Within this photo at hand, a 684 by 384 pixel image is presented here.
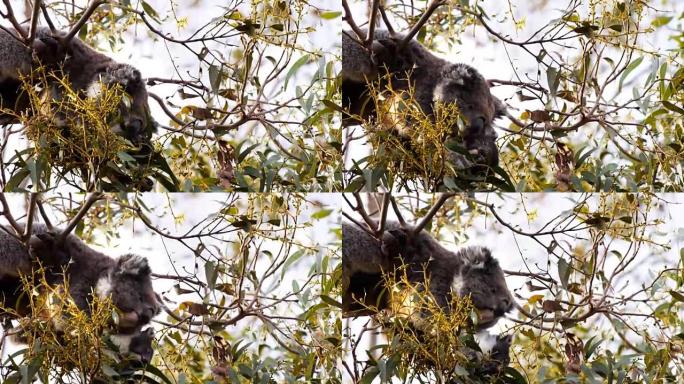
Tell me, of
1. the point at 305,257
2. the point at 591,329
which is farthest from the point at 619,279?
the point at 305,257

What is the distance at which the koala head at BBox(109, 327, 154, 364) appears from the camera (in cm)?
298

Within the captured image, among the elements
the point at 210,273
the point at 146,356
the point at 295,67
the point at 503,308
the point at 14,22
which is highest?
the point at 295,67

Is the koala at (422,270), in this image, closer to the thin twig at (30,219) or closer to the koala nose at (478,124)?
the koala nose at (478,124)

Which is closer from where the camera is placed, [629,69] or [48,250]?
[48,250]

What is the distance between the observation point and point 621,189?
3109 mm

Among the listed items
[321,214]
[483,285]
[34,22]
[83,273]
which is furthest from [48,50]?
[483,285]

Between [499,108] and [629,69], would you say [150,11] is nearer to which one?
[499,108]

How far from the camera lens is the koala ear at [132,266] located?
9.89ft

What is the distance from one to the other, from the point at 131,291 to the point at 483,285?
1.04 metres

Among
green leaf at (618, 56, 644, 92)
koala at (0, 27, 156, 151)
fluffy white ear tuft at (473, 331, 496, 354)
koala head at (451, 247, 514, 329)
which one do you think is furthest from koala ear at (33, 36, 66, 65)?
green leaf at (618, 56, 644, 92)

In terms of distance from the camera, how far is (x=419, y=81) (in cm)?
300

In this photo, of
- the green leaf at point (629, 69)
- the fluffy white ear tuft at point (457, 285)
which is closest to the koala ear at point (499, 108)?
the green leaf at point (629, 69)

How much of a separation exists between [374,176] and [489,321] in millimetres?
562

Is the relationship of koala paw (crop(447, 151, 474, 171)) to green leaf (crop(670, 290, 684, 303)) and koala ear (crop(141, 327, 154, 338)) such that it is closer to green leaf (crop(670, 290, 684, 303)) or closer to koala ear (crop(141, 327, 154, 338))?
green leaf (crop(670, 290, 684, 303))
